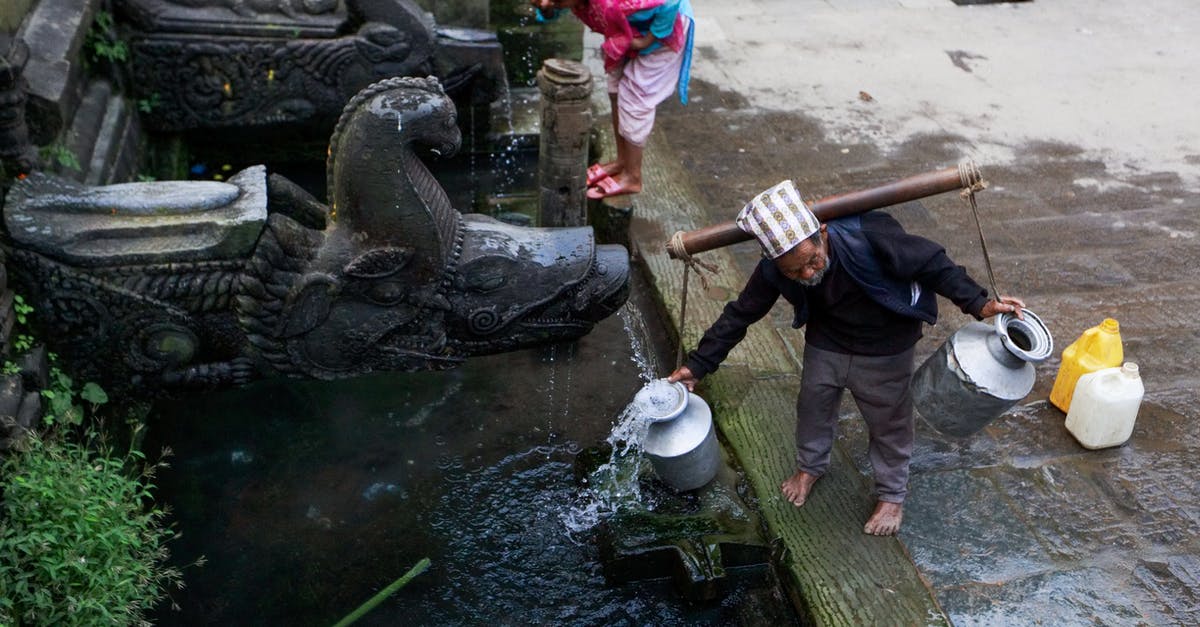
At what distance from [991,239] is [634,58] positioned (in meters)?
2.37

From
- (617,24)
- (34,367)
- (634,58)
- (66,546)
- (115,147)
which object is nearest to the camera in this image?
(66,546)

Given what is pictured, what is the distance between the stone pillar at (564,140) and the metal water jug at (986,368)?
2.23 m

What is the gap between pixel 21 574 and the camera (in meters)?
2.95

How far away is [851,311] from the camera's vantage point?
11.4 feet

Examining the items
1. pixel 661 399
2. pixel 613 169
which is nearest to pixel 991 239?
pixel 613 169

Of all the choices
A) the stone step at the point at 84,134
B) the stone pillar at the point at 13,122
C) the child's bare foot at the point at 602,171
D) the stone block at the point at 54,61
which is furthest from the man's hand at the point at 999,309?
the stone block at the point at 54,61

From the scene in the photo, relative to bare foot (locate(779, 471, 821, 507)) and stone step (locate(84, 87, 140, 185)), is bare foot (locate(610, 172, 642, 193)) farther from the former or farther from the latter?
stone step (locate(84, 87, 140, 185))

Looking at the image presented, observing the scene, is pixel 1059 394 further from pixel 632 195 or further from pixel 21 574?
pixel 21 574

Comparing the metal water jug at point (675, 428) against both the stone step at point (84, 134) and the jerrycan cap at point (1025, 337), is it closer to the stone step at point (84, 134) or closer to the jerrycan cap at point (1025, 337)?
the jerrycan cap at point (1025, 337)

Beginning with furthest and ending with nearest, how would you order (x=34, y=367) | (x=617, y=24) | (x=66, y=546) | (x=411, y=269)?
1. (x=617, y=24)
2. (x=411, y=269)
3. (x=34, y=367)
4. (x=66, y=546)

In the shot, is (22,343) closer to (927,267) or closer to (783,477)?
(783,477)

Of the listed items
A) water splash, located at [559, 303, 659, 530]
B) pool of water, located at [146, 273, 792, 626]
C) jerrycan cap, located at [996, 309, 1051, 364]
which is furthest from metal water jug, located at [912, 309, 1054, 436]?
water splash, located at [559, 303, 659, 530]

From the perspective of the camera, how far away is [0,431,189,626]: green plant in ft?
9.74

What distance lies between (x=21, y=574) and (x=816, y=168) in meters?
5.25
